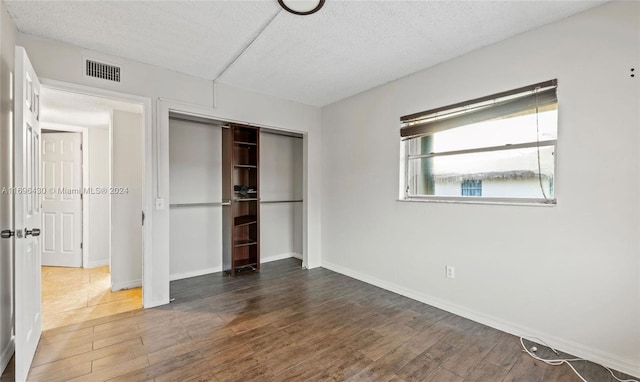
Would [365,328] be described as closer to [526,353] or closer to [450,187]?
[526,353]

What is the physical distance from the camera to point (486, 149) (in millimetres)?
2635

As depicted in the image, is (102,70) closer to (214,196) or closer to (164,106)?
(164,106)

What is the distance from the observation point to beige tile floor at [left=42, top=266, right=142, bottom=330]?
2.76 metres

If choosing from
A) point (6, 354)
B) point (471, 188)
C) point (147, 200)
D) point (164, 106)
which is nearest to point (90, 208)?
point (147, 200)

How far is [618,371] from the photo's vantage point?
1927 millimetres

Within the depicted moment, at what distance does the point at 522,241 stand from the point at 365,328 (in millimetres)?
1540

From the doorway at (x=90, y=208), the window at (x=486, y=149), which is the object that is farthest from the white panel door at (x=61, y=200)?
the window at (x=486, y=149)

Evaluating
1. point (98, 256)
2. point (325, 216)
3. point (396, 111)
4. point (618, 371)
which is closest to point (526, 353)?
point (618, 371)

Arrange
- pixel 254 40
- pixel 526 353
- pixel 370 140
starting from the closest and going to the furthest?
pixel 526 353 → pixel 254 40 → pixel 370 140

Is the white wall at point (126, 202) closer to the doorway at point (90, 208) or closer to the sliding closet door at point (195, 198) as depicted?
the doorway at point (90, 208)

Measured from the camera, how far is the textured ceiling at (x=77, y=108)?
3.16 meters

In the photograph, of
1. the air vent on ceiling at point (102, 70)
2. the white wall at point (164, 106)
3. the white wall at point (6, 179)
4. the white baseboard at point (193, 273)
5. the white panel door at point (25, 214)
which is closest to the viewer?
the white panel door at point (25, 214)

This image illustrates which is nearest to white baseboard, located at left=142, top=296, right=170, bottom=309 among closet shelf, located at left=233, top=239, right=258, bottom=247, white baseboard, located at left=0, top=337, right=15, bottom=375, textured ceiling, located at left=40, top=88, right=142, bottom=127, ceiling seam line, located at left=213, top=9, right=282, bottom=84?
white baseboard, located at left=0, top=337, right=15, bottom=375

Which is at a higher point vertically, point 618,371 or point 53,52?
point 53,52
